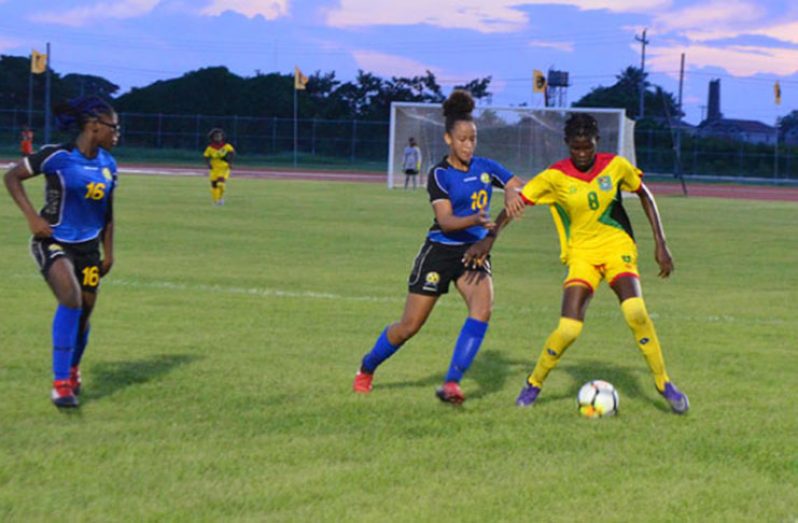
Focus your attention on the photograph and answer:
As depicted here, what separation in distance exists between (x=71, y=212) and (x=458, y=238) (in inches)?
95.2

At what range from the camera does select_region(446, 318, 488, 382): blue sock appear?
25.1 ft

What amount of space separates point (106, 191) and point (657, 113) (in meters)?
84.9

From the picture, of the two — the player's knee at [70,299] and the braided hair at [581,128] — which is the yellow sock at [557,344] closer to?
the braided hair at [581,128]

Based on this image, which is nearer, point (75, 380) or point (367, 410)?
point (367, 410)

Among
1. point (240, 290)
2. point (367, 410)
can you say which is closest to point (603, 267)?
point (367, 410)

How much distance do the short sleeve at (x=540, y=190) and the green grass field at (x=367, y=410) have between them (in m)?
1.30

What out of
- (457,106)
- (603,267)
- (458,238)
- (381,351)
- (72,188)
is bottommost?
(381,351)

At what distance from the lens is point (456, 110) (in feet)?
25.0

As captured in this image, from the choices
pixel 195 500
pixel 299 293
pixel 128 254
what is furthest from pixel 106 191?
pixel 128 254

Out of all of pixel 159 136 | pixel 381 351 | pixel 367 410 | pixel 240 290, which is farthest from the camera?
pixel 159 136

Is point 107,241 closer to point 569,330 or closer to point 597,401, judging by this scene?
point 569,330

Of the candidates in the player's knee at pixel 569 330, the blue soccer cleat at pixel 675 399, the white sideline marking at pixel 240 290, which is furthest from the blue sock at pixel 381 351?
the white sideline marking at pixel 240 290

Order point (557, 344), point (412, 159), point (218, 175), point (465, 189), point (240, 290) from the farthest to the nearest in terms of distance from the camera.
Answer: point (412, 159) < point (218, 175) < point (240, 290) < point (465, 189) < point (557, 344)

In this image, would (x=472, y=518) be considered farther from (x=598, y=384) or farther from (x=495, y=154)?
(x=495, y=154)
